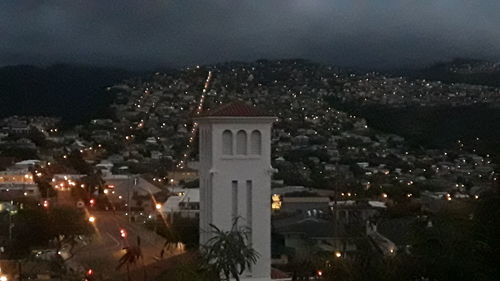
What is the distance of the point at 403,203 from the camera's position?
102 feet

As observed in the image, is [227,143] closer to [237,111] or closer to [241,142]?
[241,142]

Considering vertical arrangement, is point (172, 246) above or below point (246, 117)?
below

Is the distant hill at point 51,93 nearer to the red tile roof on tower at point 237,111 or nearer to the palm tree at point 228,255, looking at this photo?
the red tile roof on tower at point 237,111

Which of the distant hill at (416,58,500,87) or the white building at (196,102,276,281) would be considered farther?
the distant hill at (416,58,500,87)

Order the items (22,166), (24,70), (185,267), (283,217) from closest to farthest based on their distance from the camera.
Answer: (185,267), (283,217), (22,166), (24,70)

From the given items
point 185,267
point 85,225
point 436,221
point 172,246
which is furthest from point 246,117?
point 85,225

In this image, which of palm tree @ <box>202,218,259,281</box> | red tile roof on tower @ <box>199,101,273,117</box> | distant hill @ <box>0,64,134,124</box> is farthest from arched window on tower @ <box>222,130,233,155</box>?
distant hill @ <box>0,64,134,124</box>

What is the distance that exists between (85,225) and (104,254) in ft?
13.0

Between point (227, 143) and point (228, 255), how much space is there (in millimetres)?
2048

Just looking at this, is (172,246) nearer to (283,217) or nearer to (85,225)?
(85,225)

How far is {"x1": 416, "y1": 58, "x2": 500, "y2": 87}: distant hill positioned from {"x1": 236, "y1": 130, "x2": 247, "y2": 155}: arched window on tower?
44581mm

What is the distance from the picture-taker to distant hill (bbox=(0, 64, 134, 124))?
86662 millimetres

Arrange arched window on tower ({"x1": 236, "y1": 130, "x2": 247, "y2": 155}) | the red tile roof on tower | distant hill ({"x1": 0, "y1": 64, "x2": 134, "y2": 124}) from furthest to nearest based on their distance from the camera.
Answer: distant hill ({"x1": 0, "y1": 64, "x2": 134, "y2": 124}), arched window on tower ({"x1": 236, "y1": 130, "x2": 247, "y2": 155}), the red tile roof on tower

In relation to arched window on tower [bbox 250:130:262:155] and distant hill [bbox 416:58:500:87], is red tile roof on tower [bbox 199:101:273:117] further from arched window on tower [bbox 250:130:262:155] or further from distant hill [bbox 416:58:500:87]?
distant hill [bbox 416:58:500:87]
